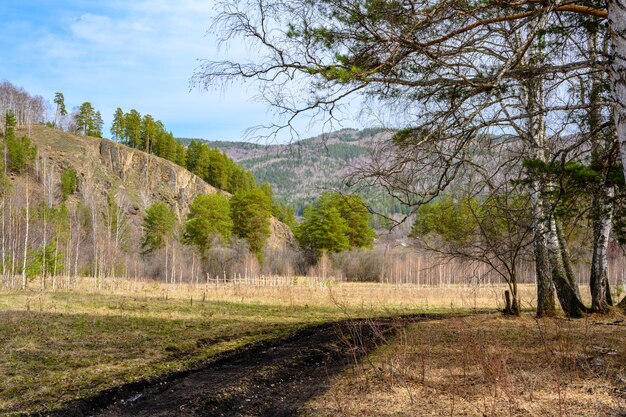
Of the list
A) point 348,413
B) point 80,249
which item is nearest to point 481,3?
point 348,413

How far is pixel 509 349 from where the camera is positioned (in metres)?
7.08

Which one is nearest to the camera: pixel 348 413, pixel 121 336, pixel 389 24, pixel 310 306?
pixel 348 413

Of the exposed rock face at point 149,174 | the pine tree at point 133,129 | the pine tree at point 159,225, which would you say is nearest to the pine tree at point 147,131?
the pine tree at point 133,129

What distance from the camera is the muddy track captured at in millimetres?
5516

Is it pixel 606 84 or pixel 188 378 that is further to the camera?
pixel 188 378

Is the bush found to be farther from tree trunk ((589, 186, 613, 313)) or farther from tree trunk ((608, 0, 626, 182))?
tree trunk ((608, 0, 626, 182))

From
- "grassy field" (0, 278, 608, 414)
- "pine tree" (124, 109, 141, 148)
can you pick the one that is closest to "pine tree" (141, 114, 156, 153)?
"pine tree" (124, 109, 141, 148)

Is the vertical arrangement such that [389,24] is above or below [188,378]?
above

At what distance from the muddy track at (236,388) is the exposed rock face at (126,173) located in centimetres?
6652

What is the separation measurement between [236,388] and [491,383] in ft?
10.2

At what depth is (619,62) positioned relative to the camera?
3686mm

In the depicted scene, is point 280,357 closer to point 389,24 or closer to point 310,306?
point 389,24

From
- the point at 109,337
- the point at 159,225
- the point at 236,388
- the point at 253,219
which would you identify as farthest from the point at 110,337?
the point at 253,219

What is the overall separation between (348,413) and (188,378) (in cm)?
340
